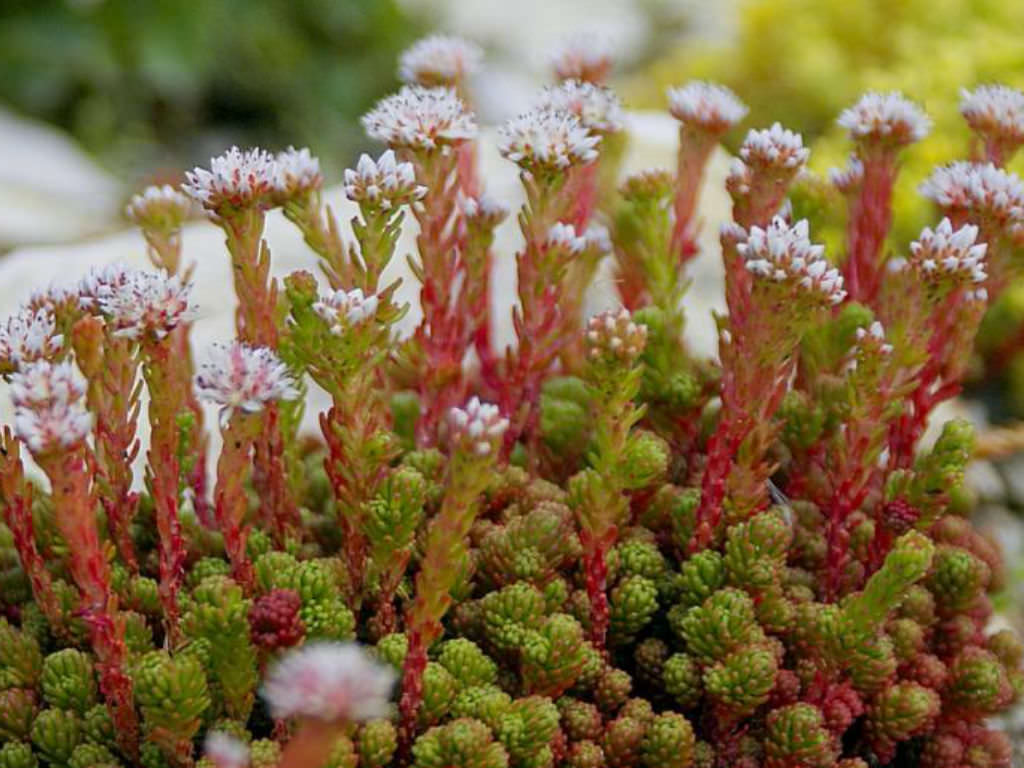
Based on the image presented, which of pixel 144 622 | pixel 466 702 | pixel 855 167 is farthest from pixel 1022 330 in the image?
pixel 144 622

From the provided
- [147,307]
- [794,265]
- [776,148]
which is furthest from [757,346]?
[147,307]

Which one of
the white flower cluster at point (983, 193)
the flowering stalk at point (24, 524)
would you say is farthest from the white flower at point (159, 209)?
the white flower cluster at point (983, 193)

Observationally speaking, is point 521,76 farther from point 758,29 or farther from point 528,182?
point 528,182

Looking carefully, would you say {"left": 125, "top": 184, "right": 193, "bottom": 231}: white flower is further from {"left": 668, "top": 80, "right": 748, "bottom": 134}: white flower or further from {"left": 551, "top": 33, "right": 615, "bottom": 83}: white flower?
{"left": 668, "top": 80, "right": 748, "bottom": 134}: white flower

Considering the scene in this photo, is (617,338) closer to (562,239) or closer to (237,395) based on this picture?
(562,239)

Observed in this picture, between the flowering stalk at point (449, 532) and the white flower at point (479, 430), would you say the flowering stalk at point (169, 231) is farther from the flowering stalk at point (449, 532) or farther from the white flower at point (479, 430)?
the white flower at point (479, 430)

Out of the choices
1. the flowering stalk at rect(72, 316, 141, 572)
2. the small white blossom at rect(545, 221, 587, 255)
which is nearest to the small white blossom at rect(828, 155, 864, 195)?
the small white blossom at rect(545, 221, 587, 255)
